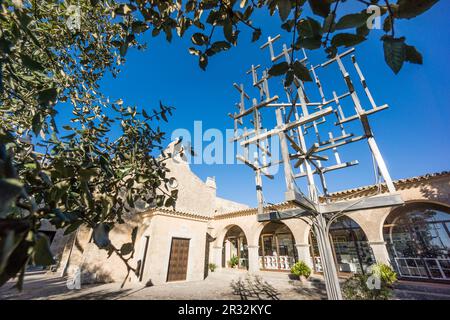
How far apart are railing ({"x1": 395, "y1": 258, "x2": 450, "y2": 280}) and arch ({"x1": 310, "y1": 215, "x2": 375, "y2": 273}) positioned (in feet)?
4.38

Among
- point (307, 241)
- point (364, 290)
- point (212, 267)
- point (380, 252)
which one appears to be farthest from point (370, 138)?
point (212, 267)

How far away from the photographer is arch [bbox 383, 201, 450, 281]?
9.86 meters

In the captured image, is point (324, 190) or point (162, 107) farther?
point (324, 190)

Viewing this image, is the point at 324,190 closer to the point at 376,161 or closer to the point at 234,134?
the point at 376,161

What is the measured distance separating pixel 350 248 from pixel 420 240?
3.50 meters

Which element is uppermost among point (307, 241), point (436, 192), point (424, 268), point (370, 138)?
point (436, 192)

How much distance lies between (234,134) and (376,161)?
3.08 m

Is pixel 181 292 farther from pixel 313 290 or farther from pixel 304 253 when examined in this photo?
pixel 304 253

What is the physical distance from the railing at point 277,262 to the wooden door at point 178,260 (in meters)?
6.32

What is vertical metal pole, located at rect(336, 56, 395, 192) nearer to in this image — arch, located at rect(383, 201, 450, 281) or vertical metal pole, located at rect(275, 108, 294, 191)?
vertical metal pole, located at rect(275, 108, 294, 191)

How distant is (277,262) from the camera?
13.5 metres

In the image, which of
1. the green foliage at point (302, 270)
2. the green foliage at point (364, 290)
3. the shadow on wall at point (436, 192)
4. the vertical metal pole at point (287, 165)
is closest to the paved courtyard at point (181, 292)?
the green foliage at point (302, 270)

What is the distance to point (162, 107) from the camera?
197cm
